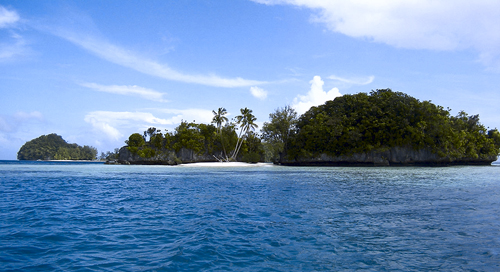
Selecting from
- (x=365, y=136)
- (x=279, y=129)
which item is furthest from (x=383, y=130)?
(x=279, y=129)

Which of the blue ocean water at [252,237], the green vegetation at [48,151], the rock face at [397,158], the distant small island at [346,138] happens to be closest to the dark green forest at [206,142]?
the distant small island at [346,138]

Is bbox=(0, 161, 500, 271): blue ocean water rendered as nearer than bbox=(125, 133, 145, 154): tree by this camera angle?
Yes

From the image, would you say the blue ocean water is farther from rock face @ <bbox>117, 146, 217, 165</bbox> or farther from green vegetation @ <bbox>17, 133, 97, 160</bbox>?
green vegetation @ <bbox>17, 133, 97, 160</bbox>

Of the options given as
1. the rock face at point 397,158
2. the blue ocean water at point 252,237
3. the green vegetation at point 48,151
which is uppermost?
the green vegetation at point 48,151

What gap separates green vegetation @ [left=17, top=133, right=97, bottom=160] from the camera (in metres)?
169

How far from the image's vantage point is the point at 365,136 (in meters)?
67.0

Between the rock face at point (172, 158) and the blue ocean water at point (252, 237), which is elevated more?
the rock face at point (172, 158)

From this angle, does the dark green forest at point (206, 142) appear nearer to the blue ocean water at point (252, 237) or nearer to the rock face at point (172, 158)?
the rock face at point (172, 158)

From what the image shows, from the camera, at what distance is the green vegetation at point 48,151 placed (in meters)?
169

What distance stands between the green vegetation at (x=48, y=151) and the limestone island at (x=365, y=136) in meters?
107

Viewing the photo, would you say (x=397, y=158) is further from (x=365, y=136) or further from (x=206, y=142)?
(x=206, y=142)

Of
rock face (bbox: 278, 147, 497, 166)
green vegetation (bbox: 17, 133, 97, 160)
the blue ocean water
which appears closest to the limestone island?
rock face (bbox: 278, 147, 497, 166)

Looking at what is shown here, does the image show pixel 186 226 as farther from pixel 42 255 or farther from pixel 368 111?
pixel 368 111

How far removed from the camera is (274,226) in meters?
8.41
